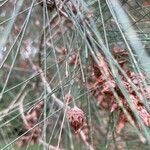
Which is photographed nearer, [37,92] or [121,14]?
[121,14]

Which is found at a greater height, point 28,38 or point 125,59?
point 125,59

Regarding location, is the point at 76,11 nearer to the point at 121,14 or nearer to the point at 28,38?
the point at 121,14

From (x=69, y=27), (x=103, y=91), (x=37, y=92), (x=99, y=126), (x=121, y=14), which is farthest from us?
(x=37, y=92)

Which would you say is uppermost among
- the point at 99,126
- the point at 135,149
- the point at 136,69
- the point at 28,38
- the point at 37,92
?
the point at 136,69

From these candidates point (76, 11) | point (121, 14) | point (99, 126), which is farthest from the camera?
point (99, 126)

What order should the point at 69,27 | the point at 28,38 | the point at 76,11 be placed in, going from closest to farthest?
the point at 76,11 < the point at 69,27 < the point at 28,38

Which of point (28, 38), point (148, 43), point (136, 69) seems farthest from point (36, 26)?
point (136, 69)

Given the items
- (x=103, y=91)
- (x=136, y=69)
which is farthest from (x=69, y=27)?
(x=136, y=69)

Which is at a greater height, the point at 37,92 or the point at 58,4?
the point at 58,4

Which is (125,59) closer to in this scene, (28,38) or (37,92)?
(37,92)
